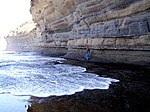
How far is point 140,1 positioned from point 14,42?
55.8 m

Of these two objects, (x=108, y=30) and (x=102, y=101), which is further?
(x=108, y=30)

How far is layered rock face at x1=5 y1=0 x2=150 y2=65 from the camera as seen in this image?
1341cm

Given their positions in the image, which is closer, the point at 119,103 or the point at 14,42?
the point at 119,103

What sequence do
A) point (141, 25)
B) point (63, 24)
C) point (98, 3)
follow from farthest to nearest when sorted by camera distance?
1. point (63, 24)
2. point (98, 3)
3. point (141, 25)

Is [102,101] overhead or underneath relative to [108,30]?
underneath

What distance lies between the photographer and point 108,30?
676 inches

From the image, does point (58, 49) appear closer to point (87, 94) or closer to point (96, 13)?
point (96, 13)

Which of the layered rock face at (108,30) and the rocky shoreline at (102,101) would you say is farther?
the layered rock face at (108,30)

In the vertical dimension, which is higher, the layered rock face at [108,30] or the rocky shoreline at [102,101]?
the layered rock face at [108,30]

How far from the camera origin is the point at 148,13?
13.2 metres

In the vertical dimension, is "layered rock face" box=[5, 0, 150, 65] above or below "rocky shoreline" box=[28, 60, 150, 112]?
above

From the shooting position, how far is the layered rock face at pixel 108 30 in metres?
13.4

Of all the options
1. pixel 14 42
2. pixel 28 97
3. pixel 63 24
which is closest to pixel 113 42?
pixel 28 97

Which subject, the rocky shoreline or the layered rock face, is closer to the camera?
the rocky shoreline
